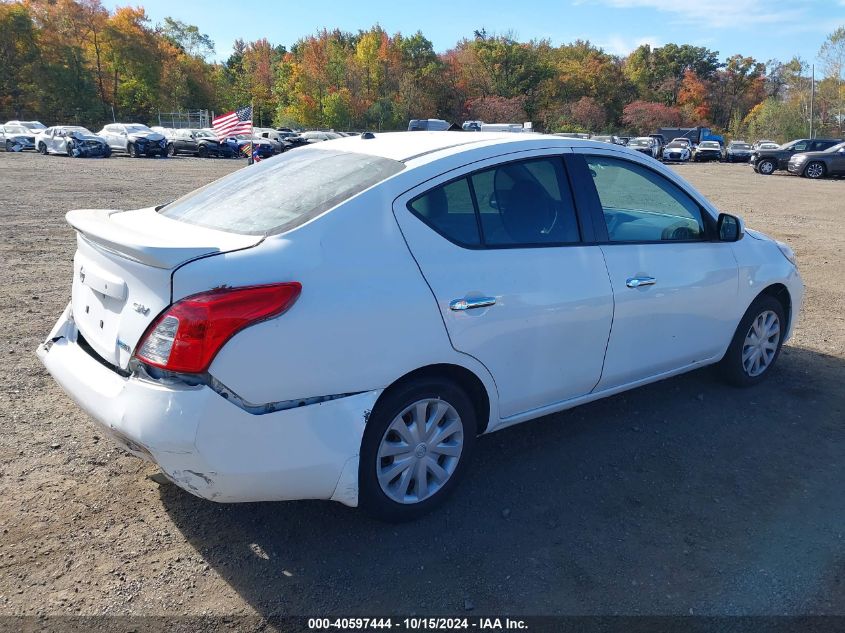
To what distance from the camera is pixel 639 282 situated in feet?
12.5

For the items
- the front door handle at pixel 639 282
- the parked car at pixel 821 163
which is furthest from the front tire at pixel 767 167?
the front door handle at pixel 639 282

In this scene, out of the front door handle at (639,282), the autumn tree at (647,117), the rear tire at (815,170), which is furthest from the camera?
the autumn tree at (647,117)

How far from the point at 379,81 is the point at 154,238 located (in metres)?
76.3

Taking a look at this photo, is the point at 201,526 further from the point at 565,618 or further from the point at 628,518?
the point at 628,518

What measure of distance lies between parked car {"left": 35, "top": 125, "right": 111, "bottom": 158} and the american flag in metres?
21.0

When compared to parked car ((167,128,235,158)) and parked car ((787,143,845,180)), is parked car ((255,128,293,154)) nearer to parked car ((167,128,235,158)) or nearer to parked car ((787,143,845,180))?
parked car ((167,128,235,158))

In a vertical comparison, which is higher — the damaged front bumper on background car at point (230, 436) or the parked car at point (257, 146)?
the parked car at point (257, 146)

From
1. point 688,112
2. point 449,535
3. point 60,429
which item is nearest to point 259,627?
point 449,535

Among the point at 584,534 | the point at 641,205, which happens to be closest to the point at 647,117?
the point at 641,205

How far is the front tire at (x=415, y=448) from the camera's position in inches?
116

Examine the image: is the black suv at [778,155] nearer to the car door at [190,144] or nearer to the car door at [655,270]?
the car door at [190,144]

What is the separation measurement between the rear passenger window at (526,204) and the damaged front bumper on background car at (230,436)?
3.63 ft

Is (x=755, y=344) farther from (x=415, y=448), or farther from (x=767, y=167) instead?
(x=767, y=167)

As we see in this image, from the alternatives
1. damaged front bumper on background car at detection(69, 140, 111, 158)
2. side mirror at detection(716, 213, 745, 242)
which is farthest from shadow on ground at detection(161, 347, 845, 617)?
damaged front bumper on background car at detection(69, 140, 111, 158)
